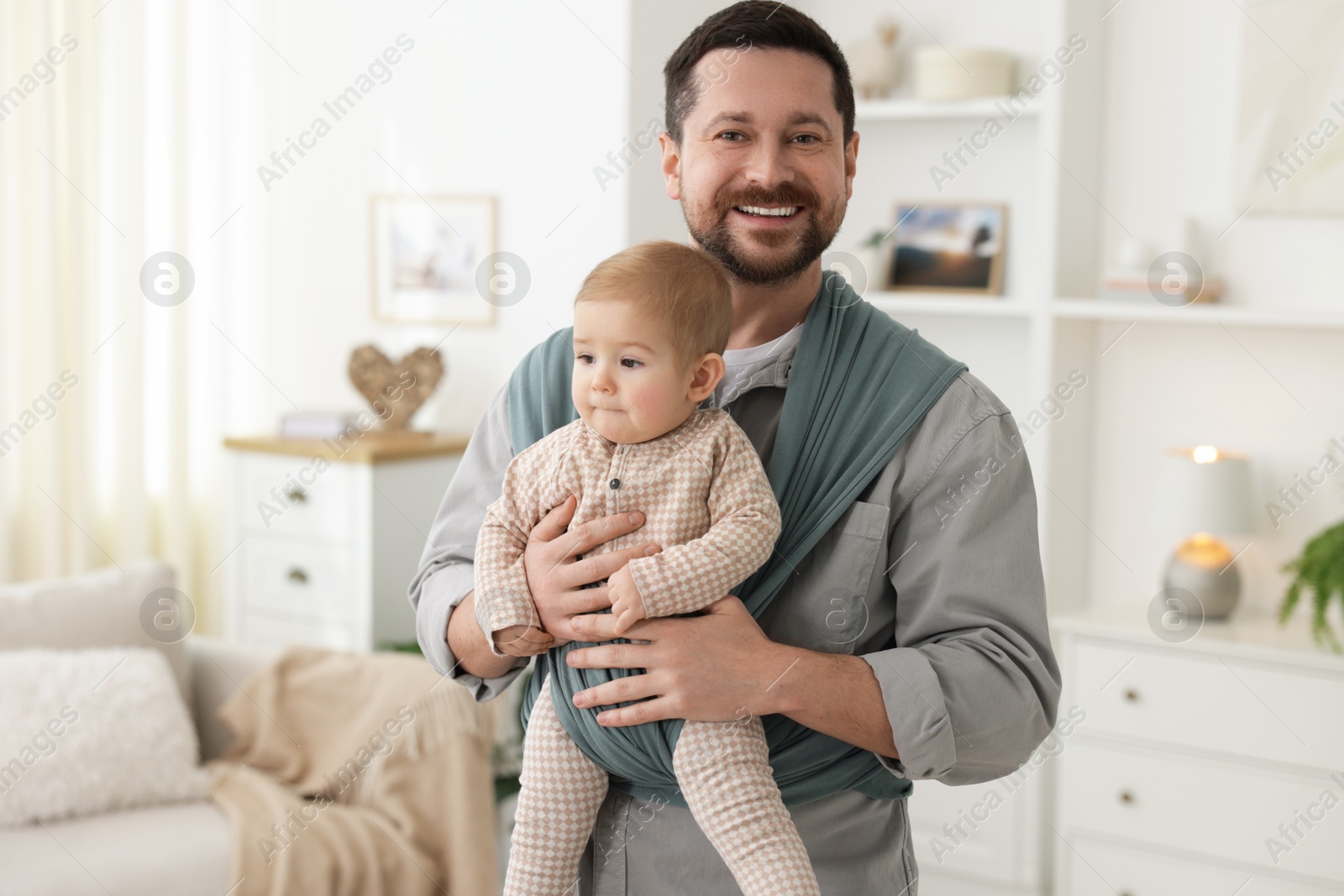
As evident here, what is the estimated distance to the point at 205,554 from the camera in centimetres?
436

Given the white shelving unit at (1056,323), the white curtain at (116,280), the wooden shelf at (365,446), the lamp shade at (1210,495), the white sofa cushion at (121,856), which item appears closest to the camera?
the white sofa cushion at (121,856)

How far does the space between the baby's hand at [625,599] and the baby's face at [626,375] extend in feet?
0.49

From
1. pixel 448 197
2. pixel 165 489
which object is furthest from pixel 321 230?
pixel 165 489

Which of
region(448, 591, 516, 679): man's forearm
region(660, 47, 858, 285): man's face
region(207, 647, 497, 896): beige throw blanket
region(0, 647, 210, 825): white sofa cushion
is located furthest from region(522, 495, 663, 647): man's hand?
region(0, 647, 210, 825): white sofa cushion

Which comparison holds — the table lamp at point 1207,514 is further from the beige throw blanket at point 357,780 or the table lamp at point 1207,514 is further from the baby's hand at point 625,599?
the baby's hand at point 625,599

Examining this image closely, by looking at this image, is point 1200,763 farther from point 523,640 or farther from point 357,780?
point 523,640

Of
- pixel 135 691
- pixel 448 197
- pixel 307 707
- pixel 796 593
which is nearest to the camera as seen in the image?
pixel 796 593

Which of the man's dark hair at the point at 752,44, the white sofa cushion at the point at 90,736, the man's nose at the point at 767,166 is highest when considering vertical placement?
the man's dark hair at the point at 752,44

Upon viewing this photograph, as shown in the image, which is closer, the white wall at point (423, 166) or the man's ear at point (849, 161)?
the man's ear at point (849, 161)

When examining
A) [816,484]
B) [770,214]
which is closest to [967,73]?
[770,214]

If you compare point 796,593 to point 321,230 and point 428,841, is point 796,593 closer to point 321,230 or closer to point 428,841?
point 428,841

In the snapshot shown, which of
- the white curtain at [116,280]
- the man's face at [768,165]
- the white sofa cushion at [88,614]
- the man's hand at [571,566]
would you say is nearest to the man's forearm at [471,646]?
the man's hand at [571,566]

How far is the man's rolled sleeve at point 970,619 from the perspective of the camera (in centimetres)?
119

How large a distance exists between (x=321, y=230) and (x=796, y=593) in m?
3.24
